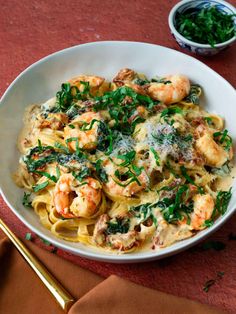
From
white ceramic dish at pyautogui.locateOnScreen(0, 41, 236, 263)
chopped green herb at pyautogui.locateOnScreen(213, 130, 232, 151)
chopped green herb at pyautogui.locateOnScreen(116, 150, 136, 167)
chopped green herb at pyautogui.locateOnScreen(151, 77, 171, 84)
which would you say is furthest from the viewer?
chopped green herb at pyautogui.locateOnScreen(151, 77, 171, 84)

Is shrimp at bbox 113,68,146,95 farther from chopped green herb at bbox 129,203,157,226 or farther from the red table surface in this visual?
chopped green herb at bbox 129,203,157,226

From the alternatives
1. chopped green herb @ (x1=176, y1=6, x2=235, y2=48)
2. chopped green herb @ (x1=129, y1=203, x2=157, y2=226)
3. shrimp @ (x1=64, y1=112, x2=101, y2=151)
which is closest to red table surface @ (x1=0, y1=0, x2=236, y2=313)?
chopped green herb @ (x1=176, y1=6, x2=235, y2=48)

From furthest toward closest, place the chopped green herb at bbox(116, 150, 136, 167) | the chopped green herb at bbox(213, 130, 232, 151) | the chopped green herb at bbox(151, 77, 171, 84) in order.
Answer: the chopped green herb at bbox(151, 77, 171, 84), the chopped green herb at bbox(213, 130, 232, 151), the chopped green herb at bbox(116, 150, 136, 167)

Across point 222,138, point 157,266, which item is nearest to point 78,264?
point 157,266

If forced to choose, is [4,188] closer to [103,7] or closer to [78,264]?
[78,264]

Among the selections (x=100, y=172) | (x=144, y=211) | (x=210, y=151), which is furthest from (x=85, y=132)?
(x=210, y=151)

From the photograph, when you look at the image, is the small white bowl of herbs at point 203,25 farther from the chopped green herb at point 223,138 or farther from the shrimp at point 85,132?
the shrimp at point 85,132

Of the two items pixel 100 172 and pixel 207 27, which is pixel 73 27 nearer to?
pixel 207 27
